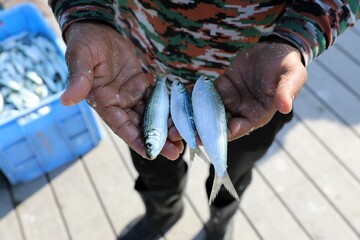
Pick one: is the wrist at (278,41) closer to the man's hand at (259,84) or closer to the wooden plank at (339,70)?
the man's hand at (259,84)

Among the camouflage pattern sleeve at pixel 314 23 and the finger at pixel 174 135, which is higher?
the camouflage pattern sleeve at pixel 314 23

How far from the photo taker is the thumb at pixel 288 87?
110 cm

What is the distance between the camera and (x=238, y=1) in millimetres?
1316

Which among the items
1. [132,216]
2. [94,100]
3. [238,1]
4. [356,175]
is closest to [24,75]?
[132,216]

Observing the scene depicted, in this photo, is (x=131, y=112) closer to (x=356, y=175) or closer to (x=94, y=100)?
(x=94, y=100)

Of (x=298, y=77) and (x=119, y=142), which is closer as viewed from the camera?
(x=298, y=77)

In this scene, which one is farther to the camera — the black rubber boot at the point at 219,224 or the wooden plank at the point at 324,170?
the wooden plank at the point at 324,170

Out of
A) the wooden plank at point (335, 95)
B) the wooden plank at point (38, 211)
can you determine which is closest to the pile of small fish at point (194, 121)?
the wooden plank at point (38, 211)

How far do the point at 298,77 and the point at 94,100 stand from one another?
0.68 m

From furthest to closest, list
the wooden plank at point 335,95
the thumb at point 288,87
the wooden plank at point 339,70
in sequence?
1. the wooden plank at point 339,70
2. the wooden plank at point 335,95
3. the thumb at point 288,87

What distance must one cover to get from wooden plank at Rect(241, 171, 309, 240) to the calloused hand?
45.8 inches

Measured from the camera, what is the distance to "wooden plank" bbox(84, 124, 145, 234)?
243 centimetres

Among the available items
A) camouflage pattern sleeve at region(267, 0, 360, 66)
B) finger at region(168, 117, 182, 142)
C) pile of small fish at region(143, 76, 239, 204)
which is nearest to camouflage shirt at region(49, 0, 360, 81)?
camouflage pattern sleeve at region(267, 0, 360, 66)

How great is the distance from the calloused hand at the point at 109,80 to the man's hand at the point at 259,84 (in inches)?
9.3
